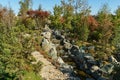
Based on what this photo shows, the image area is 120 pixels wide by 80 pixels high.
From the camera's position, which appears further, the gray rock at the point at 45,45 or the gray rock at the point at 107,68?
the gray rock at the point at 45,45

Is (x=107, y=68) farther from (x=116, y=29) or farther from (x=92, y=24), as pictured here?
(x=92, y=24)

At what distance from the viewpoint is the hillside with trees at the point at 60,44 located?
28.4m

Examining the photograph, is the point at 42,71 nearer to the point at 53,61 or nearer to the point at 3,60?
the point at 53,61

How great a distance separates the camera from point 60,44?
46.3 m

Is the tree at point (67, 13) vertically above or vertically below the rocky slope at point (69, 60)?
above

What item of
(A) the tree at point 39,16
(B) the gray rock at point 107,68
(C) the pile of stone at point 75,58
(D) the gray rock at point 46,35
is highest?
(A) the tree at point 39,16

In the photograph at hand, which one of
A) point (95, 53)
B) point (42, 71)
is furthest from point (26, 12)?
point (42, 71)

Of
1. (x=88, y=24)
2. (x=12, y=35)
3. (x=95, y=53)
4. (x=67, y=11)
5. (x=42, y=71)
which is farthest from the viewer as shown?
(x=67, y=11)

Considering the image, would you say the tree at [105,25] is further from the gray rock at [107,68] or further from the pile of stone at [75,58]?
the gray rock at [107,68]

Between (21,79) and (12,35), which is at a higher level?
(12,35)

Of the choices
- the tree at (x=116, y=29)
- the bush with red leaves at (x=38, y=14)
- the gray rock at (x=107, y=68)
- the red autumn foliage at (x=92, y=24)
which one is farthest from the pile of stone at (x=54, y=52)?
the tree at (x=116, y=29)

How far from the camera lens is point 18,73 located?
92.5ft

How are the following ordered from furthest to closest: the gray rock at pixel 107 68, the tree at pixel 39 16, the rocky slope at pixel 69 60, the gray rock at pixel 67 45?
the tree at pixel 39 16
the gray rock at pixel 67 45
the rocky slope at pixel 69 60
the gray rock at pixel 107 68

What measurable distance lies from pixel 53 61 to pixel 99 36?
13.1m
